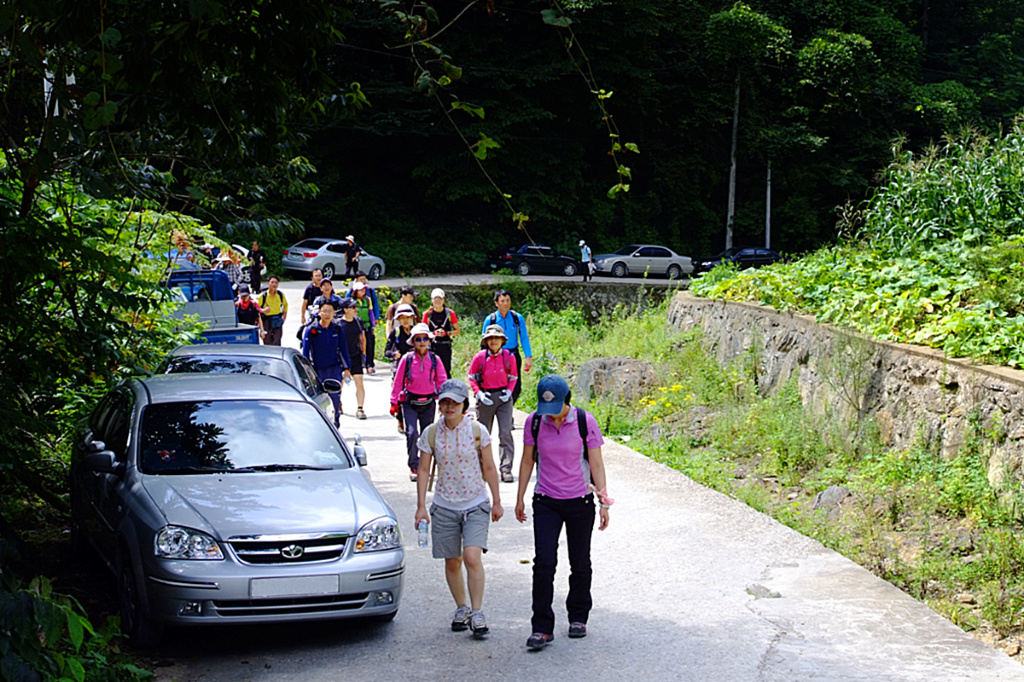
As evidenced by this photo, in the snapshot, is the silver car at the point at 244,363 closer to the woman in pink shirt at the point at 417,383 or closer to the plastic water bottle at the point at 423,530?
the woman in pink shirt at the point at 417,383

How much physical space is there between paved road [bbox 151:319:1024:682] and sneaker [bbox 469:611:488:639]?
0.18 ft

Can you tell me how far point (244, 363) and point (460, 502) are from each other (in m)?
4.63

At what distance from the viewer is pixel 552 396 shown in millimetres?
6453

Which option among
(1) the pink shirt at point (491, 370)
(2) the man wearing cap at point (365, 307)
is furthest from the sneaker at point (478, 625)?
(2) the man wearing cap at point (365, 307)

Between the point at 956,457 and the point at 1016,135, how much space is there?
20.4ft

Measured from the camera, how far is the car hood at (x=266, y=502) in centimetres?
627

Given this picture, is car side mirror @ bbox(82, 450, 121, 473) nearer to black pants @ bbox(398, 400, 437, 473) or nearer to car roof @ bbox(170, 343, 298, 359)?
car roof @ bbox(170, 343, 298, 359)

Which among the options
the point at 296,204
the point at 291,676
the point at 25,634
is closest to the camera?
the point at 25,634

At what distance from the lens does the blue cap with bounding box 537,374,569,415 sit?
6.45 metres

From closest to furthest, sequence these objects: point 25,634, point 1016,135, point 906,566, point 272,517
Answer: point 25,634
point 272,517
point 906,566
point 1016,135

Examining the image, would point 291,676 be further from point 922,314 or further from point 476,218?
point 476,218

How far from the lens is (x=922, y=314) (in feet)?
36.7

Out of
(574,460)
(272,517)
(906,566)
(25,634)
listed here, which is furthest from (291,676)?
(906,566)

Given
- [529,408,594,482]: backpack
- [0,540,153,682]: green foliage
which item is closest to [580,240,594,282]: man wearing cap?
[529,408,594,482]: backpack
